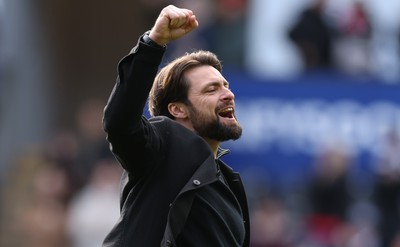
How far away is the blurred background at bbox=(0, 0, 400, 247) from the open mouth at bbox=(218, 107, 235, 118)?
21.4 ft

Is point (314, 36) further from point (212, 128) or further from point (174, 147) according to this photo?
point (174, 147)

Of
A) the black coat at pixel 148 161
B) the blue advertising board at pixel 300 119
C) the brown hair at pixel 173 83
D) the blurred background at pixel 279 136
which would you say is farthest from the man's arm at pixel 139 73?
the blue advertising board at pixel 300 119

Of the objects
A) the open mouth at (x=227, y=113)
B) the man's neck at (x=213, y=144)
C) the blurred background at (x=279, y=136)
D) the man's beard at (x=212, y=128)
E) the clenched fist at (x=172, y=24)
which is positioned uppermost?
the clenched fist at (x=172, y=24)

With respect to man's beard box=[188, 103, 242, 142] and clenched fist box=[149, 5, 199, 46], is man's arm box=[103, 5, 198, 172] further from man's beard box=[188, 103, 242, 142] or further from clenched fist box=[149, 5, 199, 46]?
man's beard box=[188, 103, 242, 142]

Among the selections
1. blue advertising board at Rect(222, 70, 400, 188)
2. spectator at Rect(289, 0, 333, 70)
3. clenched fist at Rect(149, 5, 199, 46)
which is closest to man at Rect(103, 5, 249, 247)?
clenched fist at Rect(149, 5, 199, 46)

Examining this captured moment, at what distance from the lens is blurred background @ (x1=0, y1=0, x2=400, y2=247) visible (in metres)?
13.4

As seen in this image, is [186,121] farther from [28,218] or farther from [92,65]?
[92,65]

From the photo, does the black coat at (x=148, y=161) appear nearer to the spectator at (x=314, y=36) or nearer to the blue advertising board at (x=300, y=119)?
the blue advertising board at (x=300, y=119)

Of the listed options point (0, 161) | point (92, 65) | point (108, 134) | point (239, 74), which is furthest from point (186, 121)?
point (92, 65)

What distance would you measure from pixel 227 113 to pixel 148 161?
577 millimetres

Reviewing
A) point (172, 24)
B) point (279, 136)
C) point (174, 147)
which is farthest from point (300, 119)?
point (172, 24)

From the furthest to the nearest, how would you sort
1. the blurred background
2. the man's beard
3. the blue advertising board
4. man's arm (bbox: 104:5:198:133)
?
1. the blue advertising board
2. the blurred background
3. the man's beard
4. man's arm (bbox: 104:5:198:133)

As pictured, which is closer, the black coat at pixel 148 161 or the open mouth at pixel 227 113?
the black coat at pixel 148 161

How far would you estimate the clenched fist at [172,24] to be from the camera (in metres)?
5.94
